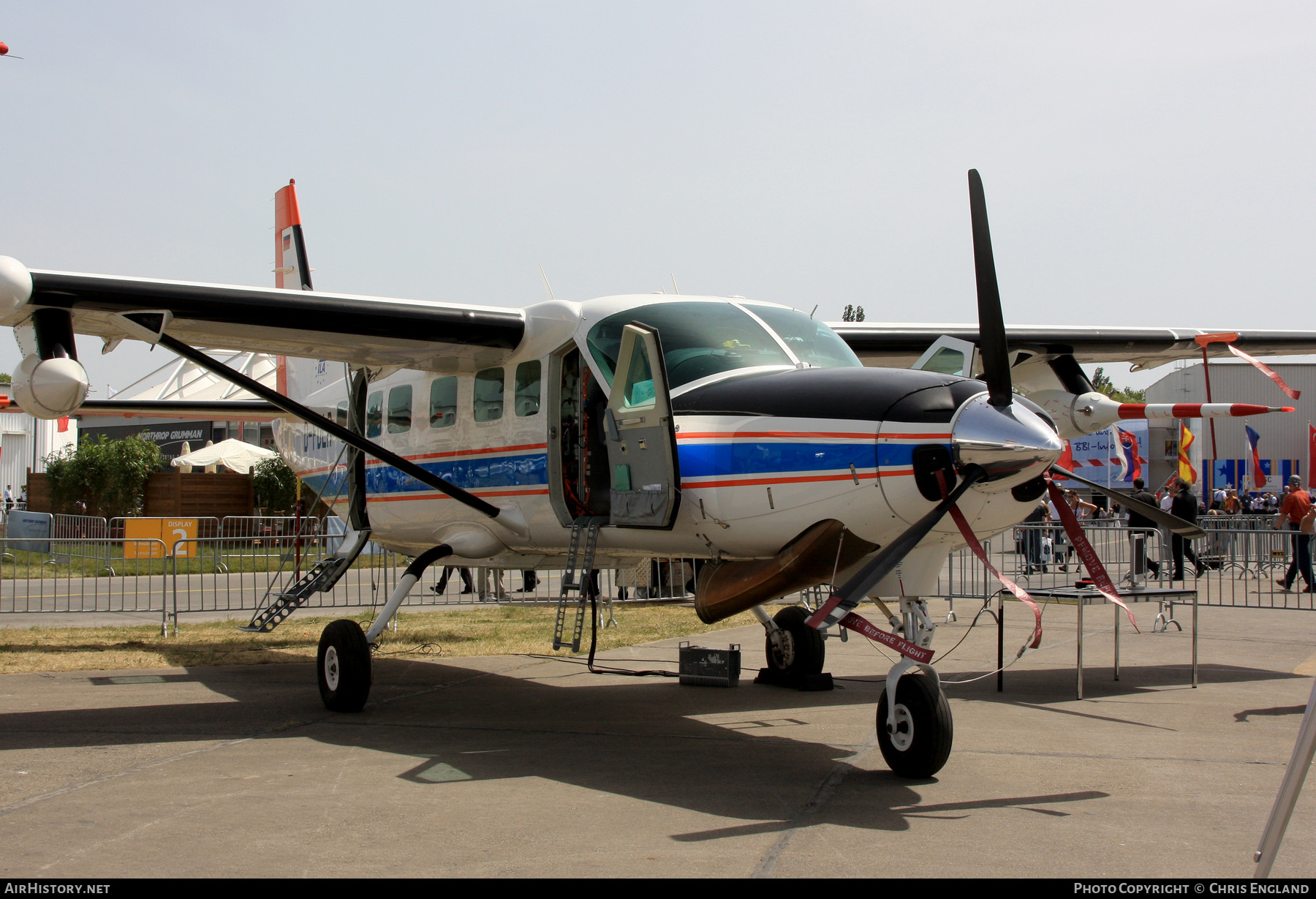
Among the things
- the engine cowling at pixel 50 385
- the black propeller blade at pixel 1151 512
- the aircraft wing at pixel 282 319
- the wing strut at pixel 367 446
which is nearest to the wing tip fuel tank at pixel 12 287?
the aircraft wing at pixel 282 319

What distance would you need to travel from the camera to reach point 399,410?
377 inches

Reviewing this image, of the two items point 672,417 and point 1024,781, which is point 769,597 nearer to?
point 672,417

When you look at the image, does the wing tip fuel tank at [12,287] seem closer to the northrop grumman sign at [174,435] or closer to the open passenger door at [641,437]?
the open passenger door at [641,437]

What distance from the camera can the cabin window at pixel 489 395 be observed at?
27.8 feet

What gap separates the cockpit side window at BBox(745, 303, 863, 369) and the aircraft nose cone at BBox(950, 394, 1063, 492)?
174 cm

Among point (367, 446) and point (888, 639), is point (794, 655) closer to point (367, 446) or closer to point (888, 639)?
point (888, 639)

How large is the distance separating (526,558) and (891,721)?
13.6ft

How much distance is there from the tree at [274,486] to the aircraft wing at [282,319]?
24566 millimetres

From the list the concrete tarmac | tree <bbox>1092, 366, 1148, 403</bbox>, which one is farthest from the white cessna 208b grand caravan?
tree <bbox>1092, 366, 1148, 403</bbox>

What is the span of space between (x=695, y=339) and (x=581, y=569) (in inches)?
70.2

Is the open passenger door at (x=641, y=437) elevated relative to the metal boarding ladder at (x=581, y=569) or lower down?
elevated

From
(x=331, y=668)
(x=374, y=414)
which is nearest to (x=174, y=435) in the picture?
(x=374, y=414)

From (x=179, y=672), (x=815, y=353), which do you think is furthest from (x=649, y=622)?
(x=815, y=353)

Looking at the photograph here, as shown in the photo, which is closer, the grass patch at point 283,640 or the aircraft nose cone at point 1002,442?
the aircraft nose cone at point 1002,442
